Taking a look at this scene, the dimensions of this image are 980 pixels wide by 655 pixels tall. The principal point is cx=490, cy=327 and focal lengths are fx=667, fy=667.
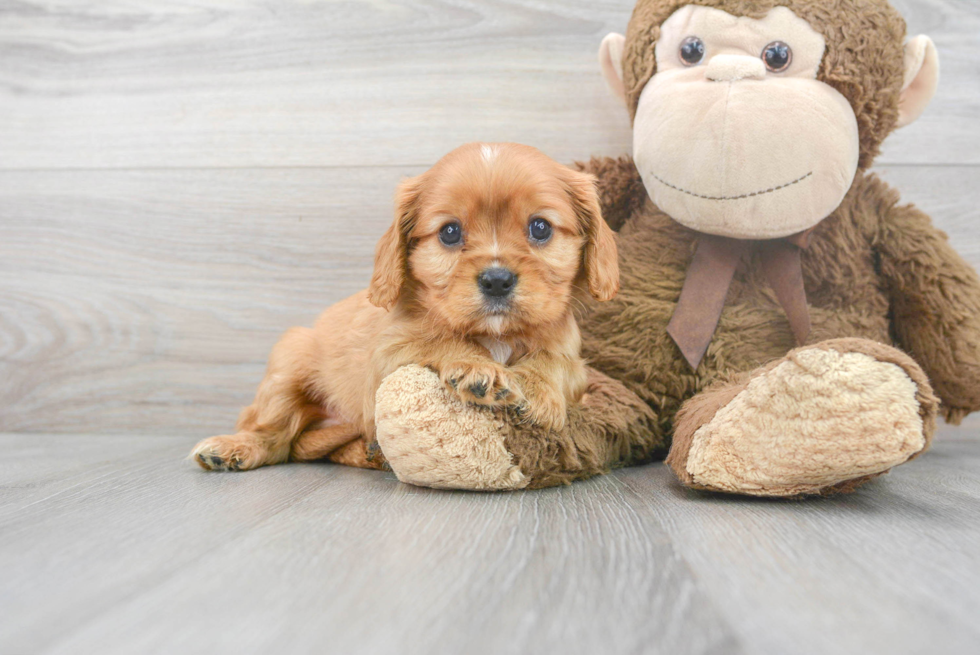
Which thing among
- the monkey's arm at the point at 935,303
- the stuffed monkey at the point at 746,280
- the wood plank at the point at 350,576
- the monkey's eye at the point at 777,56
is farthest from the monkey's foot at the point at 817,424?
the monkey's eye at the point at 777,56

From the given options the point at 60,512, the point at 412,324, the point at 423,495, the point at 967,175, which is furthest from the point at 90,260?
the point at 967,175

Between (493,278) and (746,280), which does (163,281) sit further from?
(746,280)

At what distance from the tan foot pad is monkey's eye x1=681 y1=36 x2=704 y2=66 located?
0.93 metres

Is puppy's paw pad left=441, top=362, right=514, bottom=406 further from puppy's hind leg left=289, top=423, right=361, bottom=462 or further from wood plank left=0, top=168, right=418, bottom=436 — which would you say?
wood plank left=0, top=168, right=418, bottom=436

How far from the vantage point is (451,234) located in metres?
1.34

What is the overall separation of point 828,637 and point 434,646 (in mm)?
401

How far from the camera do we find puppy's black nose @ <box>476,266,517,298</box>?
48.7 inches

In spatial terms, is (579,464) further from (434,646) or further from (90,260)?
(90,260)

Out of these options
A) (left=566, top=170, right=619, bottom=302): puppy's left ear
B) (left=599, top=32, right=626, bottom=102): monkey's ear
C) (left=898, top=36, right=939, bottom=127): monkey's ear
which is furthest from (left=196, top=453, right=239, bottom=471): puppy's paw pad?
(left=898, top=36, right=939, bottom=127): monkey's ear

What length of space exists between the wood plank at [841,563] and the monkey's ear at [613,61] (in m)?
1.07

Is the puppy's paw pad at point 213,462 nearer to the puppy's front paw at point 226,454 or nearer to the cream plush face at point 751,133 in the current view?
the puppy's front paw at point 226,454

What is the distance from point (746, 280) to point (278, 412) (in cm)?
121

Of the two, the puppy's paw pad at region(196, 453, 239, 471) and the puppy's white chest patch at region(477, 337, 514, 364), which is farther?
the puppy's paw pad at region(196, 453, 239, 471)

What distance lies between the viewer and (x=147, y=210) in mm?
2211
